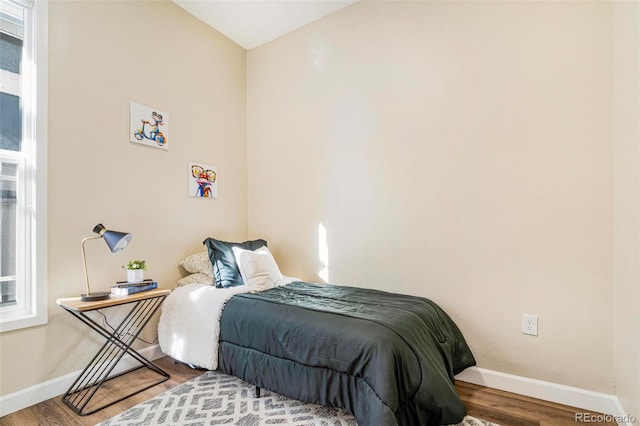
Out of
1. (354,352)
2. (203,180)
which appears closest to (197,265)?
(203,180)

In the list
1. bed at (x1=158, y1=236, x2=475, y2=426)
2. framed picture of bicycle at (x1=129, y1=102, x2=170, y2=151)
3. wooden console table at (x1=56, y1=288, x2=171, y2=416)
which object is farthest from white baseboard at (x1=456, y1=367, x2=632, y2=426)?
framed picture of bicycle at (x1=129, y1=102, x2=170, y2=151)

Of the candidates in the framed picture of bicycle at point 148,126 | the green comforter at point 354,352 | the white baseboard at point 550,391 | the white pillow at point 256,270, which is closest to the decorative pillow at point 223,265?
the white pillow at point 256,270

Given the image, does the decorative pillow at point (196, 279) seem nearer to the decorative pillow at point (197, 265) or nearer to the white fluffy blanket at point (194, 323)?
the decorative pillow at point (197, 265)

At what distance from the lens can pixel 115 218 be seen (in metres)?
2.42

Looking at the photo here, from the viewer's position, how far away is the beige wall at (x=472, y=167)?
6.39ft

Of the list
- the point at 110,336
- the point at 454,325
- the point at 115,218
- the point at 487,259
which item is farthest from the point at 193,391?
the point at 487,259

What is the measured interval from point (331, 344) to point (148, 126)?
226 cm

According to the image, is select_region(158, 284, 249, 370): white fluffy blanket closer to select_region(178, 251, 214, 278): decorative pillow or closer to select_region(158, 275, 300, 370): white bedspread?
select_region(158, 275, 300, 370): white bedspread

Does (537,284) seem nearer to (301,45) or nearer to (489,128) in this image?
(489,128)

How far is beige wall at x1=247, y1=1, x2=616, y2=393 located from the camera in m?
1.95

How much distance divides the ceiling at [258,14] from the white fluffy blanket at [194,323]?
2.50 metres

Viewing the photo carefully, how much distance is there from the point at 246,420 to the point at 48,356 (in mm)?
1375

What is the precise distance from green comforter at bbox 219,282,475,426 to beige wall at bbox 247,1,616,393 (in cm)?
45

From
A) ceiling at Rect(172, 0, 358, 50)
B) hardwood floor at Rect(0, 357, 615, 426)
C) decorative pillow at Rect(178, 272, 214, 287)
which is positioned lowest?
hardwood floor at Rect(0, 357, 615, 426)
